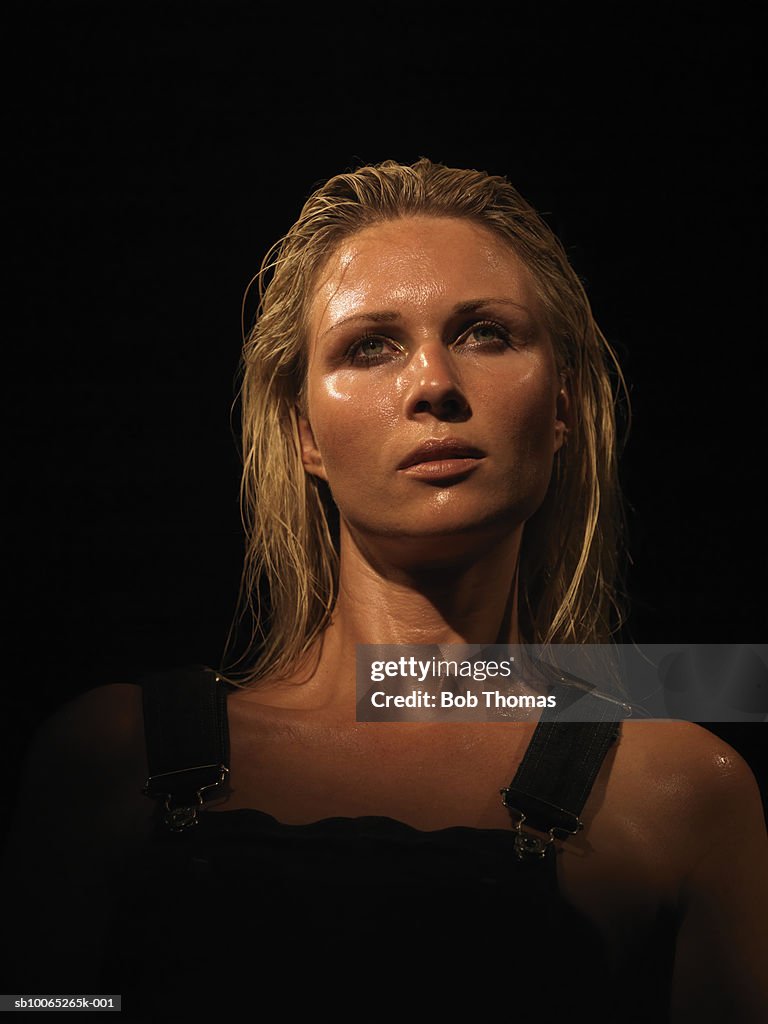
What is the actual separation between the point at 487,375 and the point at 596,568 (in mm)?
508

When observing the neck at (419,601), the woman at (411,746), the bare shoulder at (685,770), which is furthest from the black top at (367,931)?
the neck at (419,601)

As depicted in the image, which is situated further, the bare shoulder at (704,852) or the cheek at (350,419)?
the cheek at (350,419)

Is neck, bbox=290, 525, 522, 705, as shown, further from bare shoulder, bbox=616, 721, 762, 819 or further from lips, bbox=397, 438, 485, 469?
bare shoulder, bbox=616, 721, 762, 819

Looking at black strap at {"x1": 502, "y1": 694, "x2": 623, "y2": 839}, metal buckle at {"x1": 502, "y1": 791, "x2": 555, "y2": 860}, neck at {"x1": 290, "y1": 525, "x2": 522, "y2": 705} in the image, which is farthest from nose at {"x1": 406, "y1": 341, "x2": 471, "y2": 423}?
metal buckle at {"x1": 502, "y1": 791, "x2": 555, "y2": 860}

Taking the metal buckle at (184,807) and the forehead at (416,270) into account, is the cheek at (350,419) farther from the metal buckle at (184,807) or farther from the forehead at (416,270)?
the metal buckle at (184,807)

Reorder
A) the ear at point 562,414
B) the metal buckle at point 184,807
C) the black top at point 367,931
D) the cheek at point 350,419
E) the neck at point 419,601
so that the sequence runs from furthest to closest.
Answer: the ear at point 562,414
the neck at point 419,601
the cheek at point 350,419
the metal buckle at point 184,807
the black top at point 367,931

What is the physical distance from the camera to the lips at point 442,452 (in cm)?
211

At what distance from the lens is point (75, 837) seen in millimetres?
2154

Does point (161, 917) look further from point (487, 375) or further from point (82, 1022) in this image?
point (487, 375)

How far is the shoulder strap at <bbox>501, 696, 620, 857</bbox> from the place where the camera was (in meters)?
2.04

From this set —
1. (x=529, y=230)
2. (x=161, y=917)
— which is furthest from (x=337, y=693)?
(x=529, y=230)

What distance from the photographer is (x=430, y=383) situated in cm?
211

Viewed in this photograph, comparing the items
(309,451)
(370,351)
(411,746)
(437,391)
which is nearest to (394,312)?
(370,351)

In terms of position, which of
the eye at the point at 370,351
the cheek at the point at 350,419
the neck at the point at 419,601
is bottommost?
the neck at the point at 419,601
